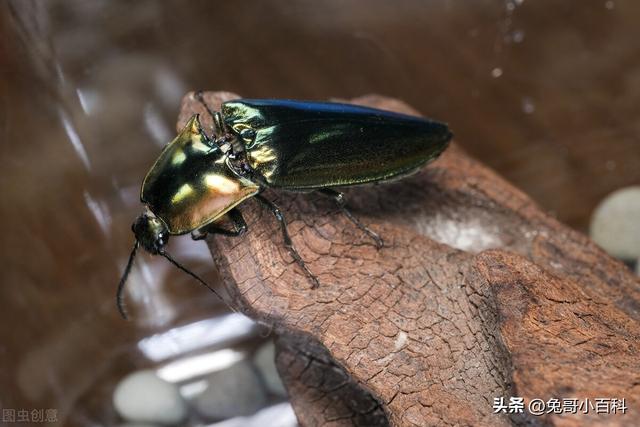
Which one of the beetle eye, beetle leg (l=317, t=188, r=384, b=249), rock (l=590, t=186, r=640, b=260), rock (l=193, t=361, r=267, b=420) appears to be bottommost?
rock (l=193, t=361, r=267, b=420)

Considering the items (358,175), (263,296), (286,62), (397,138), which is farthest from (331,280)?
(286,62)

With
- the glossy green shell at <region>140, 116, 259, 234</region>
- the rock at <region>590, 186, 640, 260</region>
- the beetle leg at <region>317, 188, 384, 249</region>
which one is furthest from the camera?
the rock at <region>590, 186, 640, 260</region>

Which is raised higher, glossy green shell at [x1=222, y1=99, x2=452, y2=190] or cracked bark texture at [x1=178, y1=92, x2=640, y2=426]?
glossy green shell at [x1=222, y1=99, x2=452, y2=190]

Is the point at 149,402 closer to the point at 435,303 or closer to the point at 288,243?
the point at 288,243

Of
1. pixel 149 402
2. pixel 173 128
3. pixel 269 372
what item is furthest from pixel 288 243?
pixel 173 128

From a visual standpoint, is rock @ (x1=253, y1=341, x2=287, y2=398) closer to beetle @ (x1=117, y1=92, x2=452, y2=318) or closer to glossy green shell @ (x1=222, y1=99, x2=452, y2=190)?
beetle @ (x1=117, y1=92, x2=452, y2=318)

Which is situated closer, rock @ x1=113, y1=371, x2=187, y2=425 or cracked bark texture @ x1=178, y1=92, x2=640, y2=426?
cracked bark texture @ x1=178, y1=92, x2=640, y2=426

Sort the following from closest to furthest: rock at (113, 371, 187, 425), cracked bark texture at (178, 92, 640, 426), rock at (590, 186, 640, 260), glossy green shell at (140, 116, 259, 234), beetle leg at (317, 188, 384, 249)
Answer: cracked bark texture at (178, 92, 640, 426) → glossy green shell at (140, 116, 259, 234) → beetle leg at (317, 188, 384, 249) → rock at (113, 371, 187, 425) → rock at (590, 186, 640, 260)

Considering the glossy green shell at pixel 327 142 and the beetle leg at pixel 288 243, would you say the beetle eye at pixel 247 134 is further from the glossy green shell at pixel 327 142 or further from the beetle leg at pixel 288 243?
the beetle leg at pixel 288 243

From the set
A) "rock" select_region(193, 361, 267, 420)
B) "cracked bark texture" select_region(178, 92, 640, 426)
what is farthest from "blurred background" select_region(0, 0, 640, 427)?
"cracked bark texture" select_region(178, 92, 640, 426)
